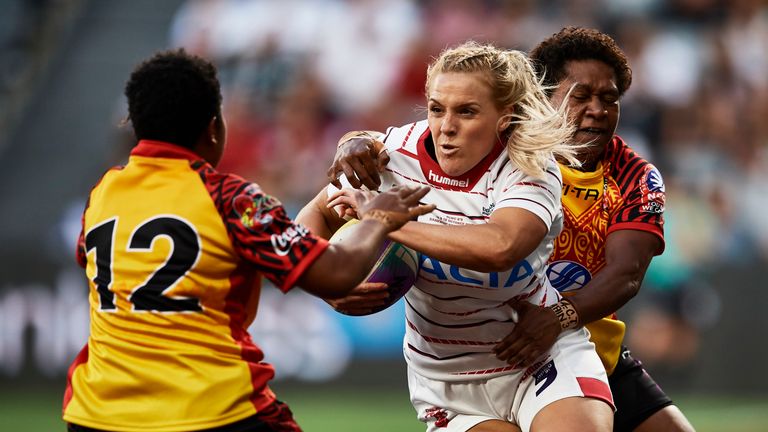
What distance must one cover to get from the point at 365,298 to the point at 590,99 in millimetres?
1383

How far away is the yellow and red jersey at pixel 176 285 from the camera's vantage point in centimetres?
387

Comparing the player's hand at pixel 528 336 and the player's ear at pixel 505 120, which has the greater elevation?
the player's ear at pixel 505 120

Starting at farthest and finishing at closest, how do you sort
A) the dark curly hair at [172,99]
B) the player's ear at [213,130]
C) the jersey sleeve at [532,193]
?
1. the jersey sleeve at [532,193]
2. the player's ear at [213,130]
3. the dark curly hair at [172,99]

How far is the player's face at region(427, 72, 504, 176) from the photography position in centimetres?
456

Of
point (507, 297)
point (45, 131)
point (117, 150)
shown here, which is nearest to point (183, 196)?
point (507, 297)

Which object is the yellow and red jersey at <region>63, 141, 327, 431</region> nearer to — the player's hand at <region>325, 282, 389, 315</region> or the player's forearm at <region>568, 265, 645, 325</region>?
the player's hand at <region>325, 282, 389, 315</region>

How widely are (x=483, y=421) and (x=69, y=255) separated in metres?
7.94

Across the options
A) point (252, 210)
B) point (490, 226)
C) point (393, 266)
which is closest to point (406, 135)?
point (393, 266)

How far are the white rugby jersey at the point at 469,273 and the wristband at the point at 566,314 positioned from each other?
60 mm

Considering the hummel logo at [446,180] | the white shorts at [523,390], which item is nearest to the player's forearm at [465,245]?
the hummel logo at [446,180]

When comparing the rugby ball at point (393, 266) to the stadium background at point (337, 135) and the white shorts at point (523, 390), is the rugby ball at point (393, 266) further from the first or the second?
the stadium background at point (337, 135)

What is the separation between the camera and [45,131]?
15.1 meters

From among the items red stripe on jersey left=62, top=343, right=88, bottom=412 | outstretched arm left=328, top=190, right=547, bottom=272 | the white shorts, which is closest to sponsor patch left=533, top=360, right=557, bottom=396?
the white shorts

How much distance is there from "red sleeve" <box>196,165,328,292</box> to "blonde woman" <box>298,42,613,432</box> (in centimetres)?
57
